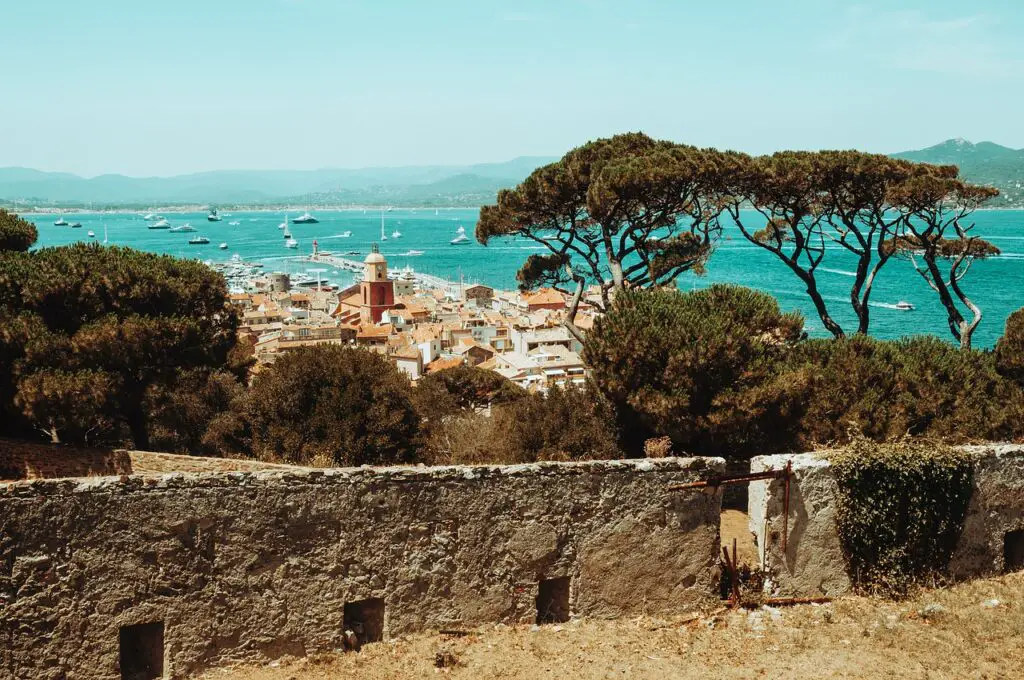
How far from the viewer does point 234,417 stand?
733 inches

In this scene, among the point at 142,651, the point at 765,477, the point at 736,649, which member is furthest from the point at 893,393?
the point at 142,651

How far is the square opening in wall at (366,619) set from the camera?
7887 millimetres

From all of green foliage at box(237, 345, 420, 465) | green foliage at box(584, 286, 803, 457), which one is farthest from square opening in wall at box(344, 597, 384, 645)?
green foliage at box(237, 345, 420, 465)

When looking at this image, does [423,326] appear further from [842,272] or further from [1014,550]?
[842,272]

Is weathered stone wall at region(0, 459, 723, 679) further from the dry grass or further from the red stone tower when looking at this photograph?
the red stone tower

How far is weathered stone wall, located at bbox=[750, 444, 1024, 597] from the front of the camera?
8.40 meters

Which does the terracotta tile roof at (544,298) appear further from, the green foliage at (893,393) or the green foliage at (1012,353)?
the green foliage at (893,393)

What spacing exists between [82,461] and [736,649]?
12975 mm

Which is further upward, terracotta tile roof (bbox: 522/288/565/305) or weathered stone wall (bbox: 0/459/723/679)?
weathered stone wall (bbox: 0/459/723/679)

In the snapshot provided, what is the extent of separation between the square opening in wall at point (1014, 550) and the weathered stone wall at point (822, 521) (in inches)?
12.8

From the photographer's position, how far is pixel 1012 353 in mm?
18875

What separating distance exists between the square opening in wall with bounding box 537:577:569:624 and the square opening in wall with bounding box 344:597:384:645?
1.59m

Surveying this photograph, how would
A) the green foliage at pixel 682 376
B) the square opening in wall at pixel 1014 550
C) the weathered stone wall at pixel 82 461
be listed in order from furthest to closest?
1. the weathered stone wall at pixel 82 461
2. the green foliage at pixel 682 376
3. the square opening in wall at pixel 1014 550

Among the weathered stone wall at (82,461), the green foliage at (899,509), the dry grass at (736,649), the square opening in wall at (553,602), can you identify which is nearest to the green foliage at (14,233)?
the weathered stone wall at (82,461)
